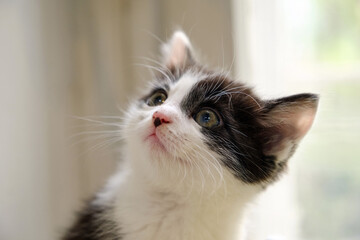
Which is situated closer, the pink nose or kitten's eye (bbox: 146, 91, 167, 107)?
the pink nose

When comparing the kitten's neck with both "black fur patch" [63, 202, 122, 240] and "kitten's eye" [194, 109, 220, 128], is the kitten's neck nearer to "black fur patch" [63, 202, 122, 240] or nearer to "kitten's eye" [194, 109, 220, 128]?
"black fur patch" [63, 202, 122, 240]

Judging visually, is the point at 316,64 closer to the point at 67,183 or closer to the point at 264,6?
the point at 264,6

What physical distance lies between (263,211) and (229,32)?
71cm

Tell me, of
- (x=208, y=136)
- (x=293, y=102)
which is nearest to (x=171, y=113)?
(x=208, y=136)

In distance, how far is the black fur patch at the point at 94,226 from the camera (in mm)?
1162

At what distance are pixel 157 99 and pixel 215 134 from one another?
0.89ft

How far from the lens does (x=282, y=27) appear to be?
1560 mm

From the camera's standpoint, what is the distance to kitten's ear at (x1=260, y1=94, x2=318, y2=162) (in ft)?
3.40

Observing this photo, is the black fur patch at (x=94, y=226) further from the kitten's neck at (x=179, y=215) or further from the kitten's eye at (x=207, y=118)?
the kitten's eye at (x=207, y=118)

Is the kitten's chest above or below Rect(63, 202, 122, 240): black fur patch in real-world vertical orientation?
below

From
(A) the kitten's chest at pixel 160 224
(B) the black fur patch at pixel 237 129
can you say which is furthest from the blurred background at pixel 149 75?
(A) the kitten's chest at pixel 160 224

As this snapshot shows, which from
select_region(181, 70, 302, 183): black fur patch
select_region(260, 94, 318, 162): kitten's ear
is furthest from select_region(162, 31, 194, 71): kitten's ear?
select_region(260, 94, 318, 162): kitten's ear

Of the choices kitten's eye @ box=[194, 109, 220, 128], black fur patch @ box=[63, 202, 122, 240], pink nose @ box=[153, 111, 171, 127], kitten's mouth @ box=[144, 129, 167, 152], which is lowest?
black fur patch @ box=[63, 202, 122, 240]

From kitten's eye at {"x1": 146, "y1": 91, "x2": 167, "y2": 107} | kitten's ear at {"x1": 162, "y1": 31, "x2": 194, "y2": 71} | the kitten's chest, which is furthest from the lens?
kitten's ear at {"x1": 162, "y1": 31, "x2": 194, "y2": 71}
